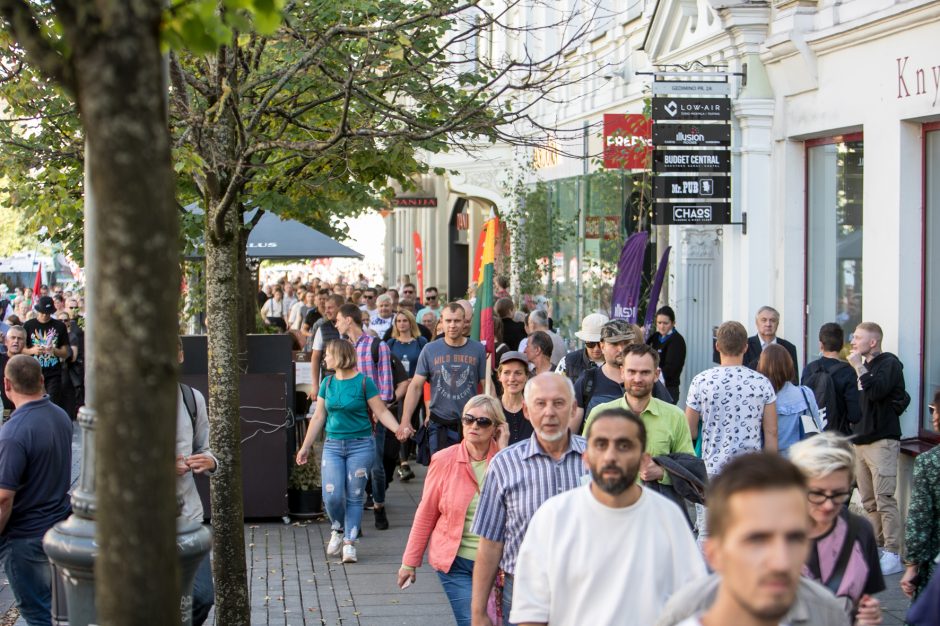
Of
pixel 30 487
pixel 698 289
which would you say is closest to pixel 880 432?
pixel 698 289

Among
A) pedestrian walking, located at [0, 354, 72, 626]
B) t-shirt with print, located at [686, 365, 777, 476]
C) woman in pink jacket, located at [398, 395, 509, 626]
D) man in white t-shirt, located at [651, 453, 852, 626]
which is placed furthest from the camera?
t-shirt with print, located at [686, 365, 777, 476]

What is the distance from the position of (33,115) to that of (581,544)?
23.5 ft

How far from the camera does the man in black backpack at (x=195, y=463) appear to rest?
6840 mm

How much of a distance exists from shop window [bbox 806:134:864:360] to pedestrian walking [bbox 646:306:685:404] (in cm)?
133

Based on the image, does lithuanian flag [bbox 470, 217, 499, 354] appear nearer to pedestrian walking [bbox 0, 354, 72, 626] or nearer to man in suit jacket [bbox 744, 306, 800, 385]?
man in suit jacket [bbox 744, 306, 800, 385]

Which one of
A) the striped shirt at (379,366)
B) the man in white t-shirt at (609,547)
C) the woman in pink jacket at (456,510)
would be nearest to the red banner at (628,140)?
the striped shirt at (379,366)

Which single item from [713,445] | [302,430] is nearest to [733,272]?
[302,430]

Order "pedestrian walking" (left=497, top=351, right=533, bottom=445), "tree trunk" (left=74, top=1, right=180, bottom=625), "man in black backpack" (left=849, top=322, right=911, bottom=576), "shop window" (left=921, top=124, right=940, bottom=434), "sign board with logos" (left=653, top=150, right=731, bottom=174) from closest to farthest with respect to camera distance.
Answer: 1. "tree trunk" (left=74, top=1, right=180, bottom=625)
2. "pedestrian walking" (left=497, top=351, right=533, bottom=445)
3. "man in black backpack" (left=849, top=322, right=911, bottom=576)
4. "shop window" (left=921, top=124, right=940, bottom=434)
5. "sign board with logos" (left=653, top=150, right=731, bottom=174)

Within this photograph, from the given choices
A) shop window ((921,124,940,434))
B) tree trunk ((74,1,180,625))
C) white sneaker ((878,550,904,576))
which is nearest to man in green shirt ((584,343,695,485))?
white sneaker ((878,550,904,576))

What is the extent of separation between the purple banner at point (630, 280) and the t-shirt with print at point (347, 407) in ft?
14.0

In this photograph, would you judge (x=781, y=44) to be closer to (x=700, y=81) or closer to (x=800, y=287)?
(x=700, y=81)

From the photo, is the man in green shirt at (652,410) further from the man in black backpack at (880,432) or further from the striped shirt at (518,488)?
the man in black backpack at (880,432)

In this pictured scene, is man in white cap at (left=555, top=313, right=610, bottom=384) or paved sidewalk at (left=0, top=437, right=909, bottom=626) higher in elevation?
man in white cap at (left=555, top=313, right=610, bottom=384)

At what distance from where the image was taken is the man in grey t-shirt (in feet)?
34.4
